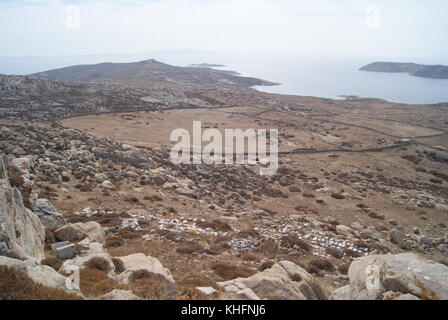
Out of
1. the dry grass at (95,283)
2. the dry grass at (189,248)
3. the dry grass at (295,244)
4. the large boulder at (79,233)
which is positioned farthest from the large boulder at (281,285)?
the large boulder at (79,233)

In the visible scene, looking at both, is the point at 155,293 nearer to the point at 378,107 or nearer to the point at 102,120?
the point at 102,120

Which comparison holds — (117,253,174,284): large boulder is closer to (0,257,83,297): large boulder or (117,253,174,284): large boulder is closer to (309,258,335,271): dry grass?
(0,257,83,297): large boulder

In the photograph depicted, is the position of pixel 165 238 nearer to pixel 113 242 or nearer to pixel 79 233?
pixel 113 242

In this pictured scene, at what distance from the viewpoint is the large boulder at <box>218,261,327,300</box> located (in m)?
8.66

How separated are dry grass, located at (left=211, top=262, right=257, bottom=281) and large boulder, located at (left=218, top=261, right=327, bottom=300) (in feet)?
4.70

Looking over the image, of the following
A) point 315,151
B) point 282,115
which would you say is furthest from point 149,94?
point 315,151

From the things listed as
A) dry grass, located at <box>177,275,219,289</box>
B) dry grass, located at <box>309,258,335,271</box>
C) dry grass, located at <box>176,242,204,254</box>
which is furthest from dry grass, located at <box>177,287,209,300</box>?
dry grass, located at <box>309,258,335,271</box>

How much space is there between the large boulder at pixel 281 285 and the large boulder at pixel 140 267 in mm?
1987

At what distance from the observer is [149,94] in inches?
3337

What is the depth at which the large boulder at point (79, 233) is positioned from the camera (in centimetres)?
1241

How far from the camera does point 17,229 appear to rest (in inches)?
364

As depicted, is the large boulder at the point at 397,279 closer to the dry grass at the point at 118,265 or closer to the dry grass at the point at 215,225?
the dry grass at the point at 118,265

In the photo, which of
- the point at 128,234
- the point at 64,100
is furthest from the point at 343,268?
the point at 64,100

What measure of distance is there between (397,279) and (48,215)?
610 inches
